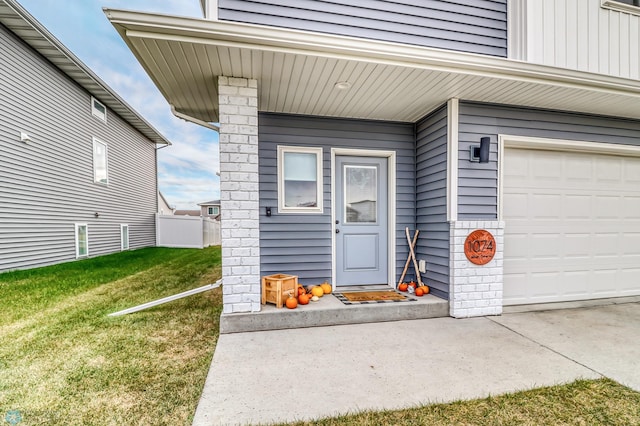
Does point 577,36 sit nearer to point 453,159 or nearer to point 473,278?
point 453,159

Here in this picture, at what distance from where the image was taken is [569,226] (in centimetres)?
388

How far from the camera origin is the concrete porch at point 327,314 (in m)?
3.00

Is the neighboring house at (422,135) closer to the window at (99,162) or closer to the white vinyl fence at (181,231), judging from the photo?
the window at (99,162)

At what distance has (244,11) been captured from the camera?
108 inches

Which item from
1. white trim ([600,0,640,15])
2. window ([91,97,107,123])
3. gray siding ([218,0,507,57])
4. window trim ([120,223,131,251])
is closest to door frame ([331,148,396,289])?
gray siding ([218,0,507,57])

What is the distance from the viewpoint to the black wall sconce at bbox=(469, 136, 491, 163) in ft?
11.1

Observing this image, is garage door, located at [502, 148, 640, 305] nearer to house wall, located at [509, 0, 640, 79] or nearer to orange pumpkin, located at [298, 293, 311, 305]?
house wall, located at [509, 0, 640, 79]

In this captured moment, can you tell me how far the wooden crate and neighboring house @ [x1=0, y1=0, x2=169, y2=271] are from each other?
217 inches

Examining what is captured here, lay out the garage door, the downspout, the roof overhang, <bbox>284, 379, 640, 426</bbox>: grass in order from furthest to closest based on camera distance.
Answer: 1. the roof overhang
2. the downspout
3. the garage door
4. <bbox>284, 379, 640, 426</bbox>: grass

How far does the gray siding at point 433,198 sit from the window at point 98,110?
8816mm

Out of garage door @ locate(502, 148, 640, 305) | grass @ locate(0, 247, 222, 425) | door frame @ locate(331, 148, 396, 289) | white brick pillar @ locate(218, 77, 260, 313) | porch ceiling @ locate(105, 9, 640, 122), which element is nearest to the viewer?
grass @ locate(0, 247, 222, 425)

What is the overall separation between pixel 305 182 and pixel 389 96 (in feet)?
4.75

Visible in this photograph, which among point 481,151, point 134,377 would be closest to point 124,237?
point 134,377

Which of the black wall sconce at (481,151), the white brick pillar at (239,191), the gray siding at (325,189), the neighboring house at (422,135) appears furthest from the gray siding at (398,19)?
the gray siding at (325,189)
